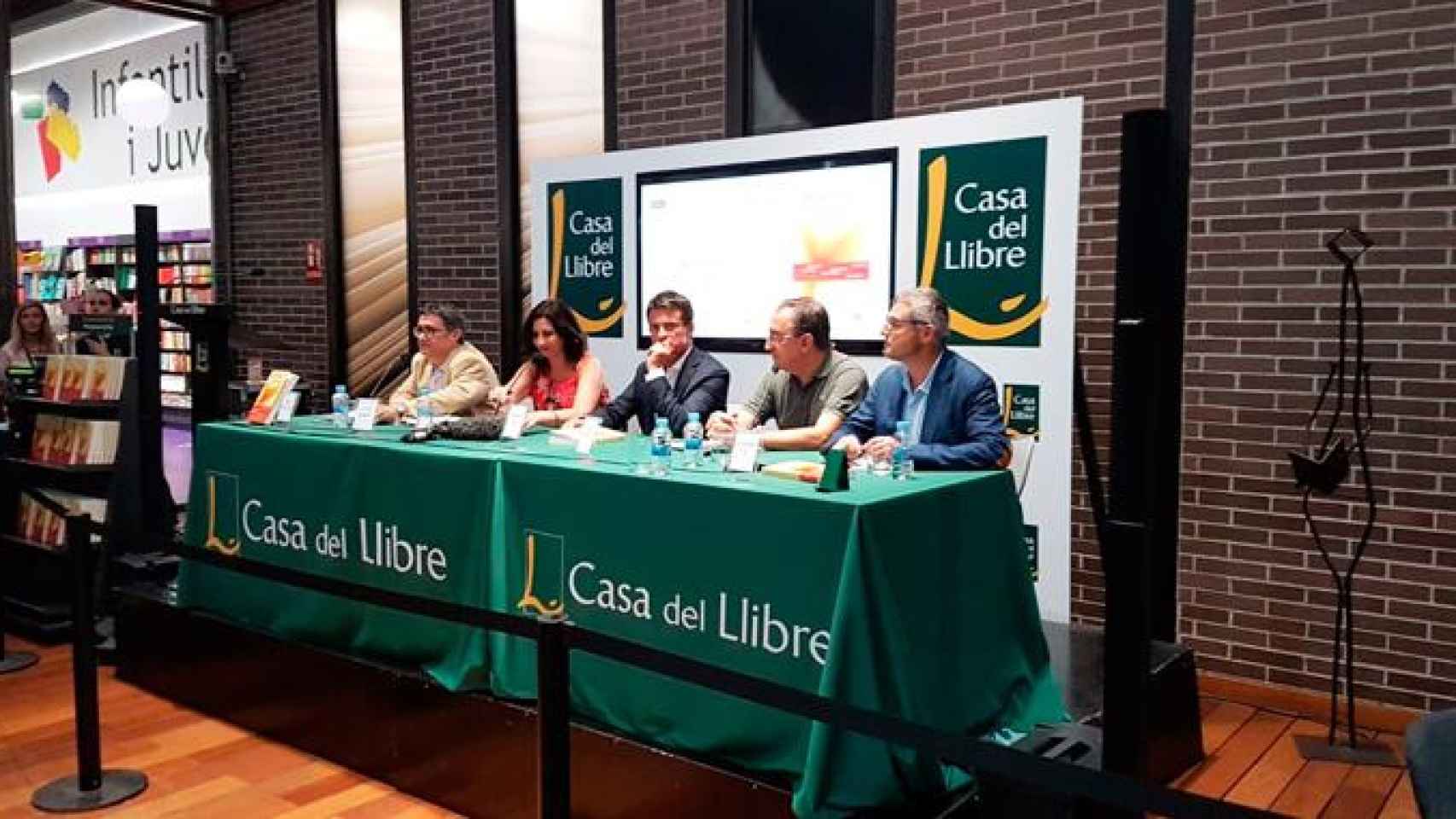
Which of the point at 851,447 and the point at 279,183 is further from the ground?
the point at 279,183

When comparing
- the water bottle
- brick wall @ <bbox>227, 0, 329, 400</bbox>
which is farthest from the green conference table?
brick wall @ <bbox>227, 0, 329, 400</bbox>

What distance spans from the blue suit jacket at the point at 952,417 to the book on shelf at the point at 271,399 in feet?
6.56

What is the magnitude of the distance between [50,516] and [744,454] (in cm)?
356

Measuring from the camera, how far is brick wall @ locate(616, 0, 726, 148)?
18.0ft

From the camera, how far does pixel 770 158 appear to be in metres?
4.75

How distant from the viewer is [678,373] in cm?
416

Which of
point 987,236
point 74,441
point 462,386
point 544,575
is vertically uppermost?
point 987,236

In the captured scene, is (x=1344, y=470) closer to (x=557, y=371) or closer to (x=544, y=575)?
(x=544, y=575)

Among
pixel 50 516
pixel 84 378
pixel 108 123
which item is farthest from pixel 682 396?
pixel 108 123

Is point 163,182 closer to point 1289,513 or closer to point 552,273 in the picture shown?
point 552,273

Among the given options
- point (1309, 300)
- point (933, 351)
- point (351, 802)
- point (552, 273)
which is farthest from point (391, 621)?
point (1309, 300)

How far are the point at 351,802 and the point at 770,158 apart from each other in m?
2.88

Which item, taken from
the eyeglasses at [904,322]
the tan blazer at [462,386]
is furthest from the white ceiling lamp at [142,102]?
the eyeglasses at [904,322]

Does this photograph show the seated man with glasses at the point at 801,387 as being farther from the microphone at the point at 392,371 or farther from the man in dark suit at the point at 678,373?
the microphone at the point at 392,371
